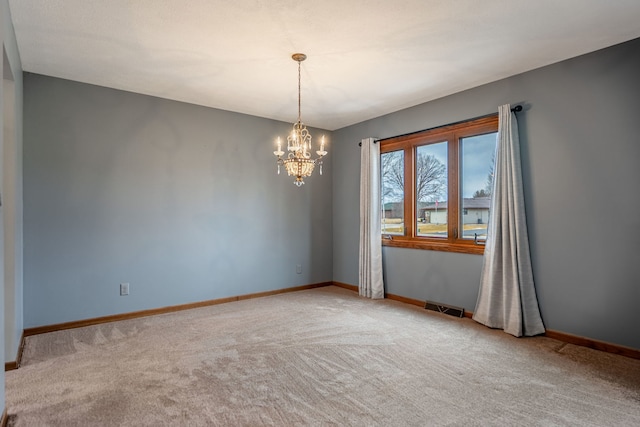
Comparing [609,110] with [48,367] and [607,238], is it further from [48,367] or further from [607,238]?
[48,367]

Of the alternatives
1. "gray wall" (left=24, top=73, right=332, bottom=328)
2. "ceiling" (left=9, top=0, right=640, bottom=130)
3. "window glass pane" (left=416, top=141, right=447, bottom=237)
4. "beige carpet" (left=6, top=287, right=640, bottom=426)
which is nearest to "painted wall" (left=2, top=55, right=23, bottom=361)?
"beige carpet" (left=6, top=287, right=640, bottom=426)

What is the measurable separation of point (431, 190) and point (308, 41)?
2547 millimetres

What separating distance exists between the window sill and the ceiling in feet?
5.99

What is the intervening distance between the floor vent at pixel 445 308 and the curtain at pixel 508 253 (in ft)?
1.20

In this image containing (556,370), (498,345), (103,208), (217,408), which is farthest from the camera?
(103,208)

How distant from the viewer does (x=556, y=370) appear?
2725 millimetres

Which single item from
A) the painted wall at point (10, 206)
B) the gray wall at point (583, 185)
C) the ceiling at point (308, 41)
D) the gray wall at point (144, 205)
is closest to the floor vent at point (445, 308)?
the gray wall at point (583, 185)

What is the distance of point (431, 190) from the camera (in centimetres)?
463

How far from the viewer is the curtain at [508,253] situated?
11.5 ft

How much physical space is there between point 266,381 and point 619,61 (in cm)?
389

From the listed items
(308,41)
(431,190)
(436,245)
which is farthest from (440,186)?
(308,41)

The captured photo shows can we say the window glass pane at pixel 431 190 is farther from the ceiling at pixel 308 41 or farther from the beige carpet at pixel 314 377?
the beige carpet at pixel 314 377

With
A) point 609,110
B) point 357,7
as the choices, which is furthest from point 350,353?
point 609,110

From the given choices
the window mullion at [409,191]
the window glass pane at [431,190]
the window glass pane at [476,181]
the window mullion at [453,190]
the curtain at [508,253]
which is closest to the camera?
the curtain at [508,253]
